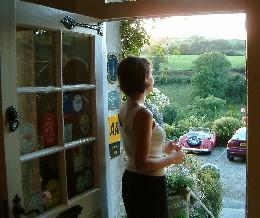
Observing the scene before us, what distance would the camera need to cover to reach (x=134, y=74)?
6.27ft

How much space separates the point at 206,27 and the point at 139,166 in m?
1.55

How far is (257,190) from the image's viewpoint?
199 cm

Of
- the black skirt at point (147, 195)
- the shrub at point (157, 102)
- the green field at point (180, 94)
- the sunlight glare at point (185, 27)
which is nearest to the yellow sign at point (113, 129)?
the black skirt at point (147, 195)

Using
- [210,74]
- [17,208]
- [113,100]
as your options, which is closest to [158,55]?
[210,74]

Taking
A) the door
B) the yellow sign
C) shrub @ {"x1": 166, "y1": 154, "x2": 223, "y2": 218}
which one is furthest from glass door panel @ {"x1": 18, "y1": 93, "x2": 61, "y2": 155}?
shrub @ {"x1": 166, "y1": 154, "x2": 223, "y2": 218}

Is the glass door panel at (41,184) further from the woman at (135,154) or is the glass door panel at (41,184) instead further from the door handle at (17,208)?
the woman at (135,154)

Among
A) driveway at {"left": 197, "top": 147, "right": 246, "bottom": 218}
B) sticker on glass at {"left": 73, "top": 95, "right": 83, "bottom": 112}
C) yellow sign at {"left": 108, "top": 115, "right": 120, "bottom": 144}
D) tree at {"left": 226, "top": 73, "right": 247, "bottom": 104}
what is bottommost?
driveway at {"left": 197, "top": 147, "right": 246, "bottom": 218}

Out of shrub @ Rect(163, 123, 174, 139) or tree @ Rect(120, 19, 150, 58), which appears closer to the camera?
tree @ Rect(120, 19, 150, 58)

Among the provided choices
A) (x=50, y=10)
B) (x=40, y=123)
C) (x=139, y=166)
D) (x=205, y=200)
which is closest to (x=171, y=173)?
(x=205, y=200)

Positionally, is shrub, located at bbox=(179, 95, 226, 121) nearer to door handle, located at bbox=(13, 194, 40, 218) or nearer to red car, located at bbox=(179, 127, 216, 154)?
red car, located at bbox=(179, 127, 216, 154)

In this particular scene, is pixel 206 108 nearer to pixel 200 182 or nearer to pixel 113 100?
pixel 200 182

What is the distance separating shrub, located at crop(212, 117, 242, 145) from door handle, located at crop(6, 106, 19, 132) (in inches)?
95.7

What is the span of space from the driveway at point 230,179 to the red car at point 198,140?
124mm

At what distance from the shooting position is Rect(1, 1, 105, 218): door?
167 cm
